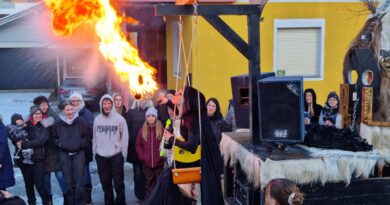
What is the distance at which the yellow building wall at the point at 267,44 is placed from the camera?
12398 millimetres

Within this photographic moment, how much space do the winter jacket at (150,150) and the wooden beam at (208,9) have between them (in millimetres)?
2293

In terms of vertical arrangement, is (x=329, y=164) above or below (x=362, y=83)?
below

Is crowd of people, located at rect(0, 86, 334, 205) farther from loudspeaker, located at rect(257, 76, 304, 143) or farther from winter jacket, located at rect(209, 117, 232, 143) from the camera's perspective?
loudspeaker, located at rect(257, 76, 304, 143)

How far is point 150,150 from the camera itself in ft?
23.5

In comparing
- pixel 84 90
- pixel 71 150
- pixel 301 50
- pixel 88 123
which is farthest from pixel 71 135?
pixel 84 90

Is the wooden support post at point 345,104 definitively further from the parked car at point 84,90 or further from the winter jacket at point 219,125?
the parked car at point 84,90

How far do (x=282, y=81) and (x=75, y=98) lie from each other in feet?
12.2

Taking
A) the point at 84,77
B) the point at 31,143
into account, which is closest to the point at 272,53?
the point at 31,143

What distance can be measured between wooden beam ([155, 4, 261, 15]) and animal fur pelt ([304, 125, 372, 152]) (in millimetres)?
1574

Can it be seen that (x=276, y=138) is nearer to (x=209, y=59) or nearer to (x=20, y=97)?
(x=209, y=59)

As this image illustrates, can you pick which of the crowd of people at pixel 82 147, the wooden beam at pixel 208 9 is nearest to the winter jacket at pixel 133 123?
the crowd of people at pixel 82 147

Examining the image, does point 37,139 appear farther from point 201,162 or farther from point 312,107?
point 312,107

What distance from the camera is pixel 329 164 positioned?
16.0 ft

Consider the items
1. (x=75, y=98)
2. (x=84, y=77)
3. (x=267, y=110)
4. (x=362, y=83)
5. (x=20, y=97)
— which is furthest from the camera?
(x=20, y=97)
